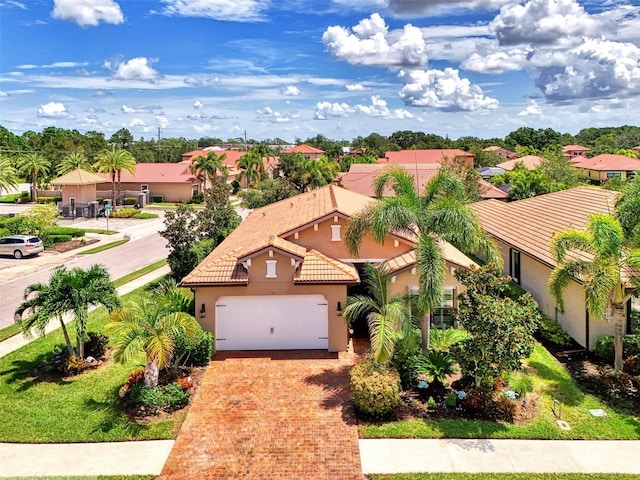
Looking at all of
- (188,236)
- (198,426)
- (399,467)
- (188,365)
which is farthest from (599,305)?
(188,236)

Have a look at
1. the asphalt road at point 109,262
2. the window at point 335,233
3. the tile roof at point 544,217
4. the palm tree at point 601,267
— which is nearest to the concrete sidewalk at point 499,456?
the palm tree at point 601,267

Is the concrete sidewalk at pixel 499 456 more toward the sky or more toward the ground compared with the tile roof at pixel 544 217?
more toward the ground

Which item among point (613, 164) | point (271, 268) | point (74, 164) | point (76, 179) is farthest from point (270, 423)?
point (613, 164)

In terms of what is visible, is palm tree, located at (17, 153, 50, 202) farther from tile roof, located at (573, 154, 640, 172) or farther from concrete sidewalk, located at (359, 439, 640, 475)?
tile roof, located at (573, 154, 640, 172)

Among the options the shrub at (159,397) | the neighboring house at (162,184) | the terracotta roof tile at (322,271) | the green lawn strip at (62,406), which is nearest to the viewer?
the green lawn strip at (62,406)

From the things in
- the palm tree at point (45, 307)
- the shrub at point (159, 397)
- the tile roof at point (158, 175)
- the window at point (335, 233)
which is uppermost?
the tile roof at point (158, 175)

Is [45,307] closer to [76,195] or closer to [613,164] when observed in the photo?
[76,195]

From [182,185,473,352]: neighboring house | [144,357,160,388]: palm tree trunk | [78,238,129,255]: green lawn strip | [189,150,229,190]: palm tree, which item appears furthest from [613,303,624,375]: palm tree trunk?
[189,150,229,190]: palm tree

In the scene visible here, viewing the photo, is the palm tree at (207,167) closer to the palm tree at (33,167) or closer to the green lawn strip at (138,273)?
the palm tree at (33,167)
